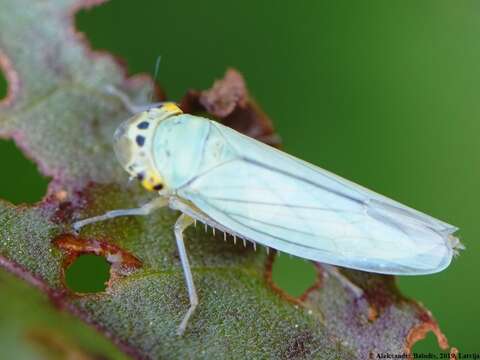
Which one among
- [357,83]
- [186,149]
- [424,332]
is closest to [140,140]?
[186,149]


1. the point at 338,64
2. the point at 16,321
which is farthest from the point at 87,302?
the point at 338,64

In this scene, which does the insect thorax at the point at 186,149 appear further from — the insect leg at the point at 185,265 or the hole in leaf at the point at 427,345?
the hole in leaf at the point at 427,345

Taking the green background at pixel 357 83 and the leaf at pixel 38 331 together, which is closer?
the leaf at pixel 38 331

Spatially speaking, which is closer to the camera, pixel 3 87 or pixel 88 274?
pixel 88 274

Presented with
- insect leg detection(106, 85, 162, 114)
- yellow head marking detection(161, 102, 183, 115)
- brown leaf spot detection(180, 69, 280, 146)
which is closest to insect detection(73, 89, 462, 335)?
yellow head marking detection(161, 102, 183, 115)

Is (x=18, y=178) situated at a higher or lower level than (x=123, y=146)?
lower

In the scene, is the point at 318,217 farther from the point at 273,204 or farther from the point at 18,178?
the point at 18,178

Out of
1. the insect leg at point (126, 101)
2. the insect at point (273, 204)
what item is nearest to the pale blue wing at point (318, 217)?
the insect at point (273, 204)
